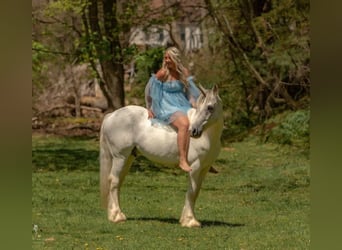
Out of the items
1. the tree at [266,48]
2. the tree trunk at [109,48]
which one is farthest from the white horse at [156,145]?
the tree at [266,48]

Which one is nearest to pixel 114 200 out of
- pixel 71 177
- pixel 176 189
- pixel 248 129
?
pixel 176 189

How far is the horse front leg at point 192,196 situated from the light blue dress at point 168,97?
541 mm

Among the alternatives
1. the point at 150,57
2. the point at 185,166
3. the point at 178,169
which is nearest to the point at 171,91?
the point at 185,166

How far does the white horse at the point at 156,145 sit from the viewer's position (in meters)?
6.20

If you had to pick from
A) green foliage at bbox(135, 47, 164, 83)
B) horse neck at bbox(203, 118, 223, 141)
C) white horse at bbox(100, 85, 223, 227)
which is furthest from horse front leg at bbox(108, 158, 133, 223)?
green foliage at bbox(135, 47, 164, 83)

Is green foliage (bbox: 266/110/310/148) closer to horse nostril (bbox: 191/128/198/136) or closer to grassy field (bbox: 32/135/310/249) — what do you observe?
grassy field (bbox: 32/135/310/249)

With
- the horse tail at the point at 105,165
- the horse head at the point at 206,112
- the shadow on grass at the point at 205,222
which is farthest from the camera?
the horse tail at the point at 105,165

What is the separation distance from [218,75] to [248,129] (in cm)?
165

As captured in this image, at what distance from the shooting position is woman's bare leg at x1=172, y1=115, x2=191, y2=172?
627 cm

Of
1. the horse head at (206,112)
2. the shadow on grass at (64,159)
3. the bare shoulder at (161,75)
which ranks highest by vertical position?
the bare shoulder at (161,75)

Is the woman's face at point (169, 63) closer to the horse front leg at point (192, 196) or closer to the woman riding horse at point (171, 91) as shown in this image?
the woman riding horse at point (171, 91)

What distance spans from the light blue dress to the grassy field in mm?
1057
